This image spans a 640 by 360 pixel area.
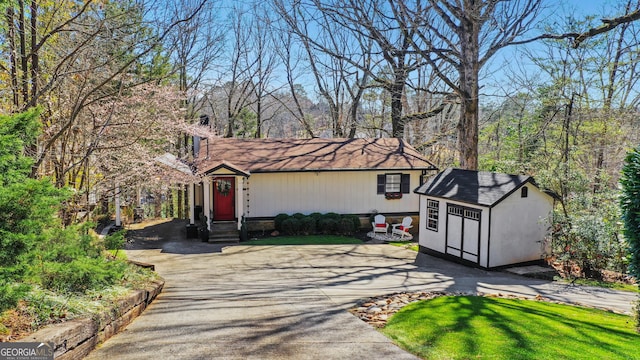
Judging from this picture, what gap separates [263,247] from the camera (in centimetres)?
1742

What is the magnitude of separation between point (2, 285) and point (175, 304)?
4204 mm

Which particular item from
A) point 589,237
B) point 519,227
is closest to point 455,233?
point 519,227

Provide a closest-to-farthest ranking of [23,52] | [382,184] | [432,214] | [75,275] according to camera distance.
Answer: [75,275], [23,52], [432,214], [382,184]

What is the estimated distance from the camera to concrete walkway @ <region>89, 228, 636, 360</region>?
5773mm

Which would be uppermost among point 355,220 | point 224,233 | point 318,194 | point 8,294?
point 8,294

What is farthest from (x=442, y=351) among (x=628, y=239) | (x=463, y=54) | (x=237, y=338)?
(x=463, y=54)

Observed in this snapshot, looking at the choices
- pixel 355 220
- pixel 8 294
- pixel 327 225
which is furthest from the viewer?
pixel 355 220

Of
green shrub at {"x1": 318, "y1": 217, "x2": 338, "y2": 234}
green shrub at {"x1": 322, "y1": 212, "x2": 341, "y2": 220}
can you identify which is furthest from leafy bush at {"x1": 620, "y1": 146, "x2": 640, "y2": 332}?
green shrub at {"x1": 322, "y1": 212, "x2": 341, "y2": 220}

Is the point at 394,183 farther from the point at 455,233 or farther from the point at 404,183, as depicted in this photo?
the point at 455,233

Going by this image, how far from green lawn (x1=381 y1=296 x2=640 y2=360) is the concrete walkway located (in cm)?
79

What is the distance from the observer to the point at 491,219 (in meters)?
14.3

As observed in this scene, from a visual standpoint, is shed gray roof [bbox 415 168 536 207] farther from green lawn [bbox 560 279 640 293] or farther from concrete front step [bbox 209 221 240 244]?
concrete front step [bbox 209 221 240 244]

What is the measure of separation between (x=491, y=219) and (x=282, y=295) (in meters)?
8.08

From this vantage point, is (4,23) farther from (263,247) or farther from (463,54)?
(463,54)
